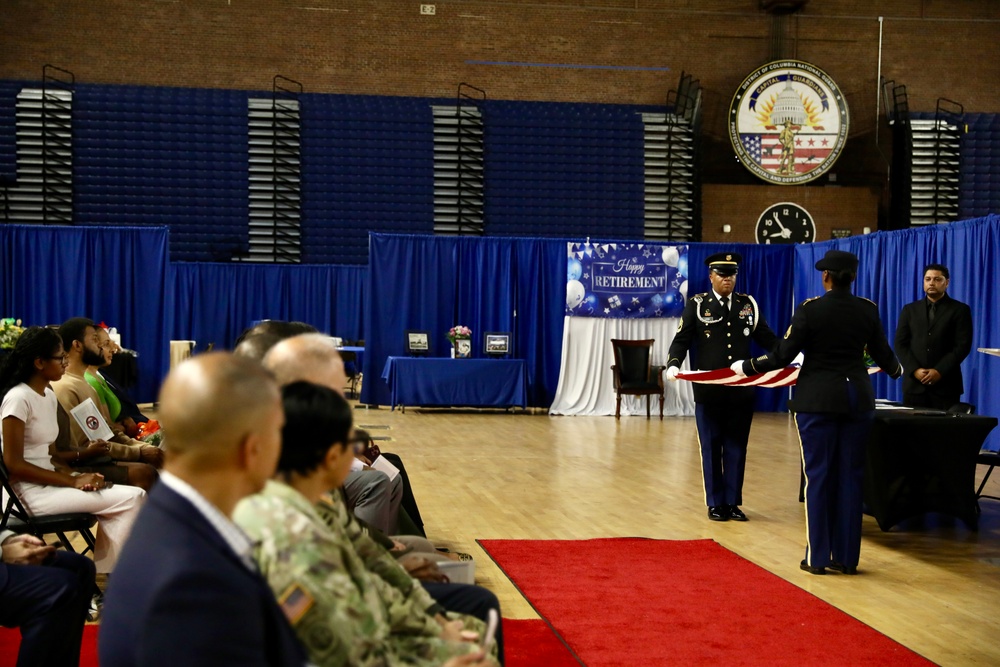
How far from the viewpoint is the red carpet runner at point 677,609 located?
11.2 feet

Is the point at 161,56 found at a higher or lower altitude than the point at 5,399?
higher

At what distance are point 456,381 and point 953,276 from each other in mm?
5845

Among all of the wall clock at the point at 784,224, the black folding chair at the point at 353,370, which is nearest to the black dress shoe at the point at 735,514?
the black folding chair at the point at 353,370

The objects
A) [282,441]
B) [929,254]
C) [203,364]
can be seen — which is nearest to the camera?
[203,364]

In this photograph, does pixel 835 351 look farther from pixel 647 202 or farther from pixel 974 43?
pixel 974 43

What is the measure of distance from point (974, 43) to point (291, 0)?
11345 millimetres

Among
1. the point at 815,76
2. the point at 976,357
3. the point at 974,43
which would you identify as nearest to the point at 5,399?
the point at 976,357

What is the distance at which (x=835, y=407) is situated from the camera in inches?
177

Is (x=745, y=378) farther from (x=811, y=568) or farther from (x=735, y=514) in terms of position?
(x=811, y=568)

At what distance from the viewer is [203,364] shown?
145 centimetres

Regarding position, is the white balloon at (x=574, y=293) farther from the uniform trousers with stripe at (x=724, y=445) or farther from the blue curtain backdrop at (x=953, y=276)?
the uniform trousers with stripe at (x=724, y=445)

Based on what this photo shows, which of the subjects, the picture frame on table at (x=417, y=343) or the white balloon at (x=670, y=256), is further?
the white balloon at (x=670, y=256)

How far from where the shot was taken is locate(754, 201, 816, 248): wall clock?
16.6 m

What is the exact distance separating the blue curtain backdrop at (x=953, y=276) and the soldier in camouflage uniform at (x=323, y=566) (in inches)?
343
